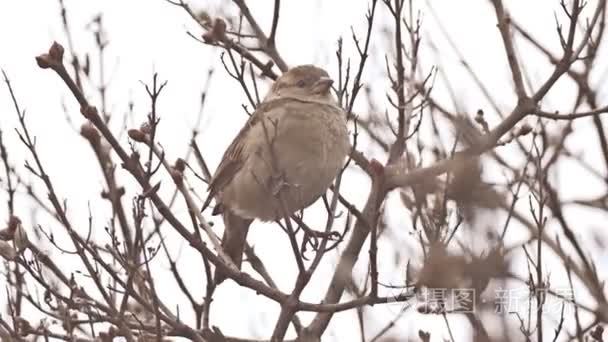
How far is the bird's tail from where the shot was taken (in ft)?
19.0

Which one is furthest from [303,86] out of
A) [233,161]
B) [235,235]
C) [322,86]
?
[235,235]

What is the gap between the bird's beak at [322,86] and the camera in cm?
605

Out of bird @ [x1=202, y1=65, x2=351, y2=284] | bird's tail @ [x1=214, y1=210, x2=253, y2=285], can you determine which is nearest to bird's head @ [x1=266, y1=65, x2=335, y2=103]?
bird @ [x1=202, y1=65, x2=351, y2=284]

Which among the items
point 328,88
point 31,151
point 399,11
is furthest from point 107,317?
point 328,88

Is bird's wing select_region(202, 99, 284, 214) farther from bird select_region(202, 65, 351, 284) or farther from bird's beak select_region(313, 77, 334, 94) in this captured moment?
bird's beak select_region(313, 77, 334, 94)

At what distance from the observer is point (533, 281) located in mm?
3957

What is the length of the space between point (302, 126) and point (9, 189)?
1.75 m

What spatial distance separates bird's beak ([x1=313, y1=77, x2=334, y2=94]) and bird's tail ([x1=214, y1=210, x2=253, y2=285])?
937 mm

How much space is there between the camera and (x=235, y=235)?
→ 594cm

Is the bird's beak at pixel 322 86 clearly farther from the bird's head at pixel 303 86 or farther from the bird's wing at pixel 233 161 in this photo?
the bird's wing at pixel 233 161

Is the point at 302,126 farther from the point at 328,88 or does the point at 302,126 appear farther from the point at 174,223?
the point at 174,223

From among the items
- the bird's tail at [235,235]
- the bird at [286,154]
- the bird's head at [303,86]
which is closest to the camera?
the bird at [286,154]

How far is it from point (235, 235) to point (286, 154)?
2.35 feet

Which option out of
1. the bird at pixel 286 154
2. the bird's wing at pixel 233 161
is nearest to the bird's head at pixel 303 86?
the bird at pixel 286 154
